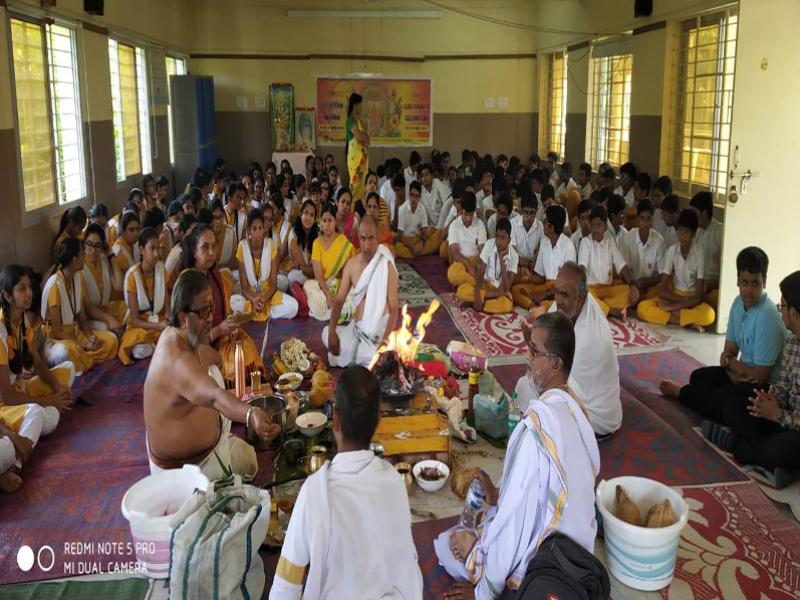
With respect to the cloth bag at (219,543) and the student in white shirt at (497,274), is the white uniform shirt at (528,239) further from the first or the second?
the cloth bag at (219,543)

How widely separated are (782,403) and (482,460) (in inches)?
80.0

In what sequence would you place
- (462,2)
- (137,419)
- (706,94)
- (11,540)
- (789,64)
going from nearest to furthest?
1. (11,540)
2. (137,419)
3. (789,64)
4. (706,94)
5. (462,2)

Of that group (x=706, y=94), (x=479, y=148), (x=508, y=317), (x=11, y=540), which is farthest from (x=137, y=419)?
(x=479, y=148)

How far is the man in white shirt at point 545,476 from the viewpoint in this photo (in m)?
2.95

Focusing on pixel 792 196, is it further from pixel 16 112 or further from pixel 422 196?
pixel 16 112

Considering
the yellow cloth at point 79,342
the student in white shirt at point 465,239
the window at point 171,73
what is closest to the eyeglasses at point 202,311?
the yellow cloth at point 79,342

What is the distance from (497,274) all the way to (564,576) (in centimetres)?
594

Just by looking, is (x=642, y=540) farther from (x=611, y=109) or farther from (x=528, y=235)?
(x=611, y=109)

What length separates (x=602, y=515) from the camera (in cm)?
375

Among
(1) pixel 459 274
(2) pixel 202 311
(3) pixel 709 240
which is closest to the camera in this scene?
(2) pixel 202 311

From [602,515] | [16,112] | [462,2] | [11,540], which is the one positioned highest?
[462,2]

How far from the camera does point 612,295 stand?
324 inches

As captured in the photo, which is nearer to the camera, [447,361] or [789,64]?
[447,361]

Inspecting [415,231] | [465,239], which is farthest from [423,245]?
[465,239]
